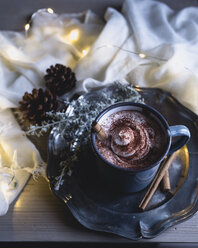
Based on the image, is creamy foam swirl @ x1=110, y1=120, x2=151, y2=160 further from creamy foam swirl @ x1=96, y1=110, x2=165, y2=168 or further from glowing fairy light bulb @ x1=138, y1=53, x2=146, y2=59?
glowing fairy light bulb @ x1=138, y1=53, x2=146, y2=59

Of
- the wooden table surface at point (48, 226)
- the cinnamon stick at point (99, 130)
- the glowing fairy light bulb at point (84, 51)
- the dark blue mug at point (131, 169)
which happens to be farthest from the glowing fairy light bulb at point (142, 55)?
the wooden table surface at point (48, 226)

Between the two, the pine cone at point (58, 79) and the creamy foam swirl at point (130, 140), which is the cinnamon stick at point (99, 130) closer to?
the creamy foam swirl at point (130, 140)

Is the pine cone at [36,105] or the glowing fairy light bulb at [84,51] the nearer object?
the pine cone at [36,105]

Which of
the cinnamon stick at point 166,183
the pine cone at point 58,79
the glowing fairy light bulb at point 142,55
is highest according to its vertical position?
the glowing fairy light bulb at point 142,55

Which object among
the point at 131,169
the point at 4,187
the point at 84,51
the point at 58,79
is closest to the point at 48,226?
the point at 4,187

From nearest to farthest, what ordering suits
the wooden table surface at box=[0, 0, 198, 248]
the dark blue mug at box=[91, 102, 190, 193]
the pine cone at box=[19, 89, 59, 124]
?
the dark blue mug at box=[91, 102, 190, 193] < the wooden table surface at box=[0, 0, 198, 248] < the pine cone at box=[19, 89, 59, 124]

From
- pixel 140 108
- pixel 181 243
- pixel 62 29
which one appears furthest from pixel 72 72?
pixel 181 243

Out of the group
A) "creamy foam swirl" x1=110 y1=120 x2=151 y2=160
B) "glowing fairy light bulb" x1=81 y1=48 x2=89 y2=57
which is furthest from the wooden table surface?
"glowing fairy light bulb" x1=81 y1=48 x2=89 y2=57
